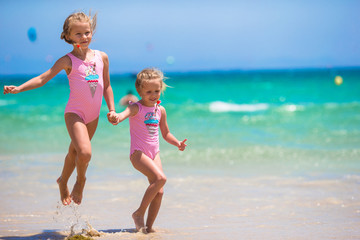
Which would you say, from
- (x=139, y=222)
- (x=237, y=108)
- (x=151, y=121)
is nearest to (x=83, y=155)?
(x=151, y=121)

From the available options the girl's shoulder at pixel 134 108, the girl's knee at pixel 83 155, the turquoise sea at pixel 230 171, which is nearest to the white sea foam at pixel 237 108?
the turquoise sea at pixel 230 171

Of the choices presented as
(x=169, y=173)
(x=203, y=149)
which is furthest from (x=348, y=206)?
(x=203, y=149)

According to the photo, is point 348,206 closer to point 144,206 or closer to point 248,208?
point 248,208

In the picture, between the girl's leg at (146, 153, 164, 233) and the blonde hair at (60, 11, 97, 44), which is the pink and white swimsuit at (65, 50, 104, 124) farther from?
the girl's leg at (146, 153, 164, 233)

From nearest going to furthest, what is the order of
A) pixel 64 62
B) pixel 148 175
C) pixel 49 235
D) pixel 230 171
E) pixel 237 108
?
pixel 64 62 < pixel 148 175 < pixel 49 235 < pixel 230 171 < pixel 237 108

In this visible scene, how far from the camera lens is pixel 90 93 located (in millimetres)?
4105

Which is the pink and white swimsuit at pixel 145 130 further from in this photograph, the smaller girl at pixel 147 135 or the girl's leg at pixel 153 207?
the girl's leg at pixel 153 207

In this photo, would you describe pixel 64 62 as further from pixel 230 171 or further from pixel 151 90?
pixel 230 171

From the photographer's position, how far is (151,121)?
420 cm

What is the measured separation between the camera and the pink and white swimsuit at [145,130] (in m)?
4.20

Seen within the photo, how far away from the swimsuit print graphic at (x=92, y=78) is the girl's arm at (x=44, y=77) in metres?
0.16

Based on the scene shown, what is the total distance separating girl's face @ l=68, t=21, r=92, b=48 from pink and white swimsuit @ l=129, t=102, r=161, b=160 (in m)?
0.73

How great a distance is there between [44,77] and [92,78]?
0.41m

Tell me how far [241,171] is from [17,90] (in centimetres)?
433
